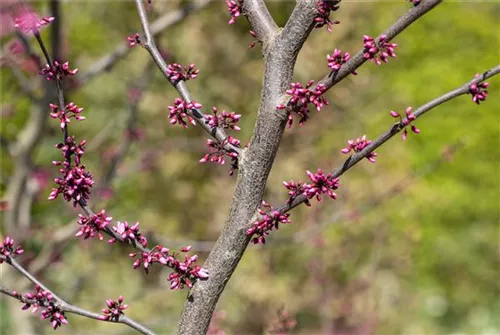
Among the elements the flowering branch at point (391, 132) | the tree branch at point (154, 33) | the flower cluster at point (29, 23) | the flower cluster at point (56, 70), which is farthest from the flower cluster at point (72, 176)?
the tree branch at point (154, 33)

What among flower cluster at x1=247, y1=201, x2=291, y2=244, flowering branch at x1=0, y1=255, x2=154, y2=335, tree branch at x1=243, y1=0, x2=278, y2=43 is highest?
tree branch at x1=243, y1=0, x2=278, y2=43

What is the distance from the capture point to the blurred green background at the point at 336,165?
1243cm

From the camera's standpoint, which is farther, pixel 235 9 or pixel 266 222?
pixel 235 9

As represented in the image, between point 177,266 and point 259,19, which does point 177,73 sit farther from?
A: point 177,266

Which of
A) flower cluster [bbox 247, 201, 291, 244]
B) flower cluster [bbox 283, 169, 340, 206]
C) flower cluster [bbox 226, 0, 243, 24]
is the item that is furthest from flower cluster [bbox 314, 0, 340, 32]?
flower cluster [bbox 247, 201, 291, 244]

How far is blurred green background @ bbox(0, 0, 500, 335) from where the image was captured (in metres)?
12.4

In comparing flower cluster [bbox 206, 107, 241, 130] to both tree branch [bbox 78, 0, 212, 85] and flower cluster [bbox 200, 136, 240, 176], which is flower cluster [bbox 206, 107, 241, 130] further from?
tree branch [bbox 78, 0, 212, 85]

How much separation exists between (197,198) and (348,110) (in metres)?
3.91

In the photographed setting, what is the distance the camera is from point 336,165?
36.1 feet

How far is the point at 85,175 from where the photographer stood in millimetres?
1703

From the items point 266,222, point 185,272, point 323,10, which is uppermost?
point 323,10

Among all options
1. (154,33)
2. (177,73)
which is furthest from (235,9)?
(154,33)

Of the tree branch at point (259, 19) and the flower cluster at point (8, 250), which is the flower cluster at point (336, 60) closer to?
the tree branch at point (259, 19)

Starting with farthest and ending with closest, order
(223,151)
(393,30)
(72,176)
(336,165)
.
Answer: (336,165) → (223,151) → (72,176) → (393,30)
